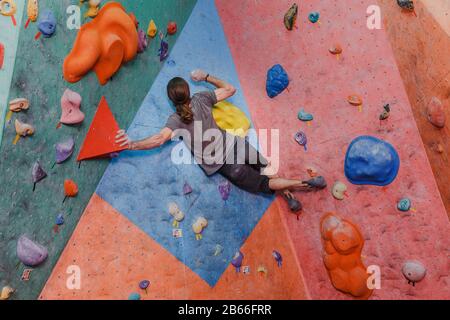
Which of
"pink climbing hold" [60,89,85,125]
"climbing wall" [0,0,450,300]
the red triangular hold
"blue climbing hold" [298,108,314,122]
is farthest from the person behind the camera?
"blue climbing hold" [298,108,314,122]

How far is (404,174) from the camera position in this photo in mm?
3238

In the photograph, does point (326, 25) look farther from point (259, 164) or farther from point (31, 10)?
point (31, 10)

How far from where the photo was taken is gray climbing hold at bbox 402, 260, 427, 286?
320 centimetres

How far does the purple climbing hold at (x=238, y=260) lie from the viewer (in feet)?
10.9

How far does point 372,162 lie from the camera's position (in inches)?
127

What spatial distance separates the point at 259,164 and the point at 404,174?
835 mm

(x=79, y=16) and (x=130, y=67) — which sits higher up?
(x=79, y=16)

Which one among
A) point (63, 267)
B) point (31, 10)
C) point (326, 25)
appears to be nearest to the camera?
point (31, 10)

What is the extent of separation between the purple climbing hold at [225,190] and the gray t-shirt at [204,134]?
11cm

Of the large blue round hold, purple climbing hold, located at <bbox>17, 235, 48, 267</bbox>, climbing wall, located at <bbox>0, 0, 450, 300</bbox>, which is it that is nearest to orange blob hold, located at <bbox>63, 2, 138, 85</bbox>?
climbing wall, located at <bbox>0, 0, 450, 300</bbox>

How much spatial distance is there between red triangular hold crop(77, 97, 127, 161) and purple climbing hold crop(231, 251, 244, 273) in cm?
92

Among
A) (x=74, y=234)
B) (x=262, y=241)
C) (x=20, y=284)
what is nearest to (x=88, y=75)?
(x=74, y=234)

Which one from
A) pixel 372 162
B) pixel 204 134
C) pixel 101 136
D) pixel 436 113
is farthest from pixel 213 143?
pixel 436 113

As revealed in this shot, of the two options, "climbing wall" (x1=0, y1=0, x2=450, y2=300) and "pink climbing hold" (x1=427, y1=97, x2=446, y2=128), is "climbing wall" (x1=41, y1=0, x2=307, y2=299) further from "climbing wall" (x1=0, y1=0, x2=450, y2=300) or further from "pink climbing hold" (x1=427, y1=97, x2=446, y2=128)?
"pink climbing hold" (x1=427, y1=97, x2=446, y2=128)
